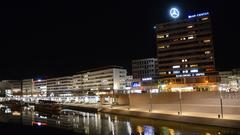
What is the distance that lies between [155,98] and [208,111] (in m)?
19.2

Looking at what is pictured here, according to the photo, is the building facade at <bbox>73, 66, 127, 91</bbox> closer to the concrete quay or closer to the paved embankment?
the concrete quay

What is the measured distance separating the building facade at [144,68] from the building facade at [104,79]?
6.78 m

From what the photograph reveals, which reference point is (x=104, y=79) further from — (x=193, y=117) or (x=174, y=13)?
(x=193, y=117)

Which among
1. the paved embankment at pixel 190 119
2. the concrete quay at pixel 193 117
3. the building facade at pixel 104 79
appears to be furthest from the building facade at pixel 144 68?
the paved embankment at pixel 190 119

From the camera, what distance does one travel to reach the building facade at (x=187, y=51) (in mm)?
116438

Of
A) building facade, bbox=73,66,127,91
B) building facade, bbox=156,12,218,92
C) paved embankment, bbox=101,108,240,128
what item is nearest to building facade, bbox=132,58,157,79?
building facade, bbox=73,66,127,91

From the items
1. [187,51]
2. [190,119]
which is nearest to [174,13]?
[187,51]

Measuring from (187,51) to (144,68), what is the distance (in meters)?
46.8

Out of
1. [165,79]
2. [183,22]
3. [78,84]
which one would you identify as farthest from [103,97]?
[78,84]

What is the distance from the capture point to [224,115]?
47406 mm

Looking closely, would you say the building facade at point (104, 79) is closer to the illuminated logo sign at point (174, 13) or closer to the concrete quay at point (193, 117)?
the illuminated logo sign at point (174, 13)

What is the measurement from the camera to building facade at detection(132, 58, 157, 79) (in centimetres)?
16220

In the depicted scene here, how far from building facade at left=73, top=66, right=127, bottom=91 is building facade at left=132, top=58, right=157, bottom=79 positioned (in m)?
6.78

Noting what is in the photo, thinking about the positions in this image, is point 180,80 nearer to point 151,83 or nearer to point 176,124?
point 151,83
